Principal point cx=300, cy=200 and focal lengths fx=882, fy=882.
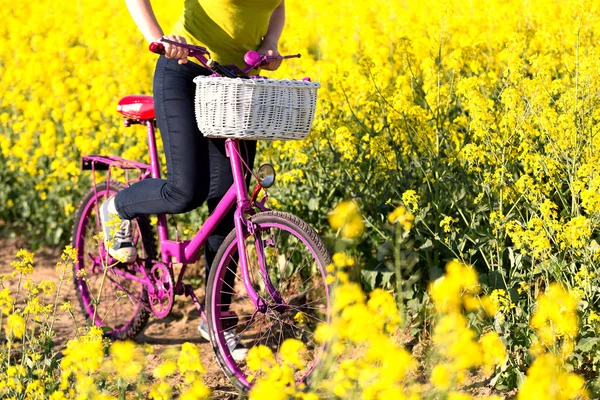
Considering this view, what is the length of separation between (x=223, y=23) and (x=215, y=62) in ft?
0.81

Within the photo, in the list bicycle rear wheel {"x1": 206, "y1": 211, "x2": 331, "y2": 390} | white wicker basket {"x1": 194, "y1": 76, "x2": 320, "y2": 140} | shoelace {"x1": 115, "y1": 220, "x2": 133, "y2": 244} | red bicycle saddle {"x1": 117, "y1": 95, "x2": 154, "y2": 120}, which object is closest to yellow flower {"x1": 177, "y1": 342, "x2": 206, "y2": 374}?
bicycle rear wheel {"x1": 206, "y1": 211, "x2": 331, "y2": 390}

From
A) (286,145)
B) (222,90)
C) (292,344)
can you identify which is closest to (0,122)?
(286,145)

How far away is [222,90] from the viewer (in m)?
3.01

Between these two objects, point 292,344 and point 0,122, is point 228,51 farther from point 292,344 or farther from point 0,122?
point 0,122

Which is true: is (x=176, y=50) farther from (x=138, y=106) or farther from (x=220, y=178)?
(x=138, y=106)

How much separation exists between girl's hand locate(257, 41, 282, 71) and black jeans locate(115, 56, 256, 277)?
0.23 meters

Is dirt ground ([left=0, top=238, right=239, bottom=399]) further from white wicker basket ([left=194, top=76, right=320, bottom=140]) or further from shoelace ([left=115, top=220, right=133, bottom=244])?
white wicker basket ([left=194, top=76, right=320, bottom=140])

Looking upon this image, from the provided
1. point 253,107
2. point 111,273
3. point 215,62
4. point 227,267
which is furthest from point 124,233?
point 253,107

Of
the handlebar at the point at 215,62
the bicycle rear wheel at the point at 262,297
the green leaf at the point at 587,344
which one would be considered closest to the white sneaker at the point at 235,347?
the bicycle rear wheel at the point at 262,297

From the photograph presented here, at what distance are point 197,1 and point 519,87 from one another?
5.03ft

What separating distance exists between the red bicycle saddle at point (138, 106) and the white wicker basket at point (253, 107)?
82cm

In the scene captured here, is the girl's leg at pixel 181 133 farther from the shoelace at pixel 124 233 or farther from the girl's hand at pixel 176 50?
the shoelace at pixel 124 233

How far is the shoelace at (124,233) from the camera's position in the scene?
3.95 m

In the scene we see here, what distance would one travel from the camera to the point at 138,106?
392 centimetres
